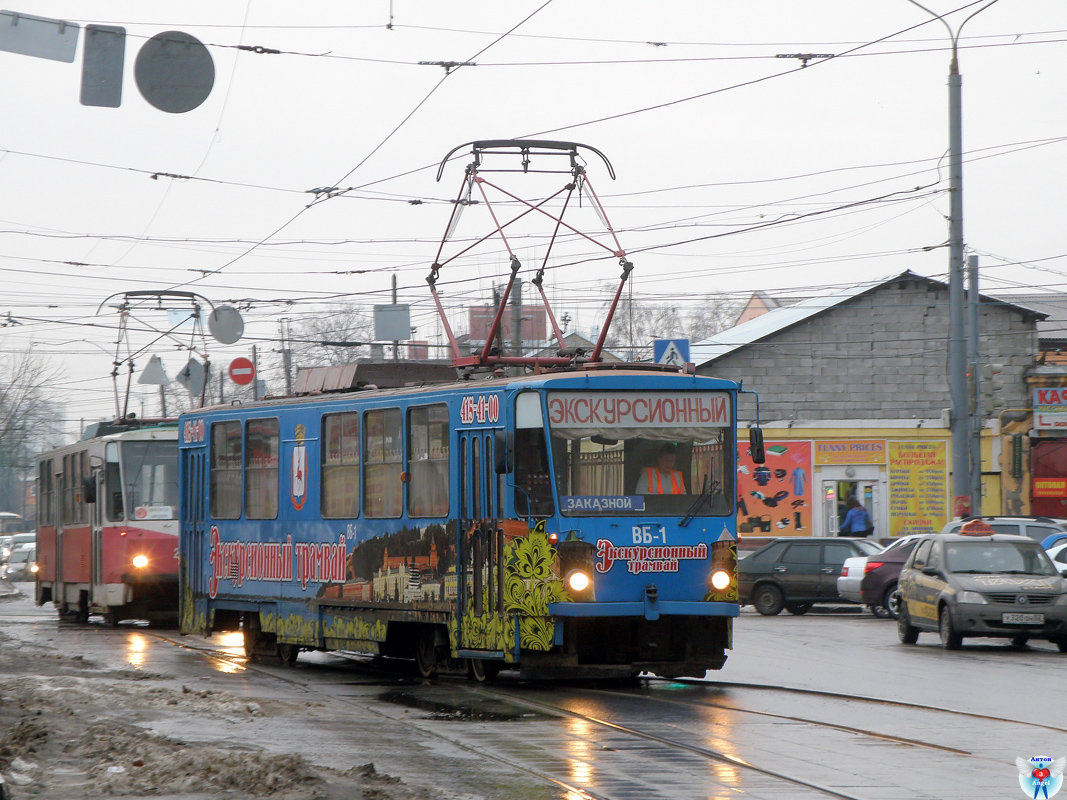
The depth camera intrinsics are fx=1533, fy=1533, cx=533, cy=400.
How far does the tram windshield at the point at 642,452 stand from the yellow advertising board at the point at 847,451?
84.6ft

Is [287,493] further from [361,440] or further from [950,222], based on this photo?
[950,222]

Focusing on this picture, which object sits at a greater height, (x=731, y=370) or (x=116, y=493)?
(x=731, y=370)

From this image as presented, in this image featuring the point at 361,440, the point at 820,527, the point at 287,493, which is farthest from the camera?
the point at 820,527

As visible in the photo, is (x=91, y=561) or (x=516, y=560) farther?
(x=91, y=561)

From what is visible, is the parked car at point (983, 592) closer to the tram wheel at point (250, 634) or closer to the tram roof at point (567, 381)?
the tram roof at point (567, 381)

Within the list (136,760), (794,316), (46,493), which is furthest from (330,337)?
(136,760)

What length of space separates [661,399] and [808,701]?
280 cm

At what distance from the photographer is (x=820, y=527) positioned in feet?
125

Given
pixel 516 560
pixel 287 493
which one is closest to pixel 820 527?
pixel 287 493

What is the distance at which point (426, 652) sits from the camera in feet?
46.9

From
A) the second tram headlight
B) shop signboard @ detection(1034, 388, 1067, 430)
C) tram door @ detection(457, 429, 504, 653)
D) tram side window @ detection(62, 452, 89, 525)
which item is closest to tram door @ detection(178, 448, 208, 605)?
tram door @ detection(457, 429, 504, 653)

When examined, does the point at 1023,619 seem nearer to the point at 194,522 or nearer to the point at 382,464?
the point at 382,464

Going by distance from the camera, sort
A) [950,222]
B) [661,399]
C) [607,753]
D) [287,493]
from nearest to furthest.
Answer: [607,753] → [661,399] → [287,493] → [950,222]

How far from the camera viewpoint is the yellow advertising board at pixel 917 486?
38062mm
